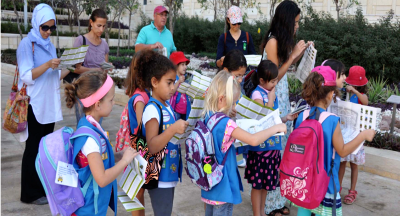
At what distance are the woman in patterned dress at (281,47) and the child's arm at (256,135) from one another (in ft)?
4.16

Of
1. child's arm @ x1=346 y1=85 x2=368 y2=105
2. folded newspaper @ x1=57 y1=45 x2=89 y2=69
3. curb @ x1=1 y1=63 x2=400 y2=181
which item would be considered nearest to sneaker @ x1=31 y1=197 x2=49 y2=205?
folded newspaper @ x1=57 y1=45 x2=89 y2=69

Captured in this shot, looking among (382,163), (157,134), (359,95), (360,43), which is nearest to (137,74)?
(157,134)

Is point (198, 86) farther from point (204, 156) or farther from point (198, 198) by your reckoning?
point (198, 198)

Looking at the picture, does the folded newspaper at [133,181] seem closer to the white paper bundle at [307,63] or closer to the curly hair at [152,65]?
the curly hair at [152,65]

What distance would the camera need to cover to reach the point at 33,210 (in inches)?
159

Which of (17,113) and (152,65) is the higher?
(152,65)

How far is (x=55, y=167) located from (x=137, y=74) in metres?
1.11

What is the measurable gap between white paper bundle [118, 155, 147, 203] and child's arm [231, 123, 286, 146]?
63 centimetres

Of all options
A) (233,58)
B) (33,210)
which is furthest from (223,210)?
(33,210)

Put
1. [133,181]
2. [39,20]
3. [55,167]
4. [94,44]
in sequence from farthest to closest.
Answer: [94,44] < [39,20] < [133,181] < [55,167]

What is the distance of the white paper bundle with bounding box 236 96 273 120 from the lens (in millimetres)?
2906

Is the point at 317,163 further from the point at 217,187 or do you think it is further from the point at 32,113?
the point at 32,113

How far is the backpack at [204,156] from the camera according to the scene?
2.75 m

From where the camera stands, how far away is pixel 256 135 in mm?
2717
